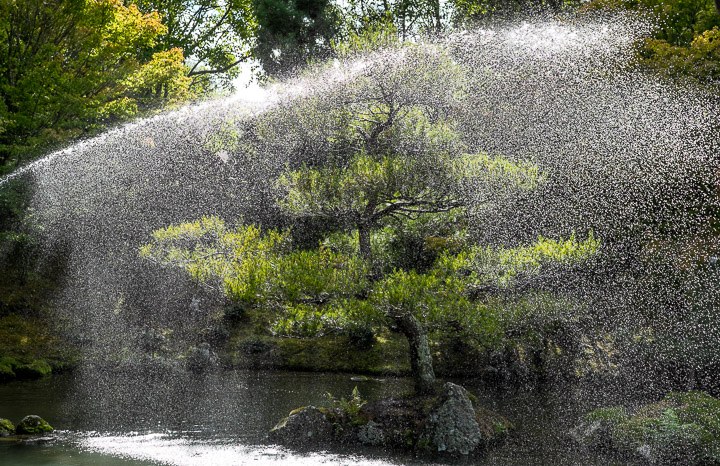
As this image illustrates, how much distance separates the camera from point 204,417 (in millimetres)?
9523

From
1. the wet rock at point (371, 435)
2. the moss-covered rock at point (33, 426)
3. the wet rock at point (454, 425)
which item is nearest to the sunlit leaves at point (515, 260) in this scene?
the wet rock at point (454, 425)

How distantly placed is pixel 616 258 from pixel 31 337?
15767 millimetres

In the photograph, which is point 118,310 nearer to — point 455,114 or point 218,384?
point 218,384

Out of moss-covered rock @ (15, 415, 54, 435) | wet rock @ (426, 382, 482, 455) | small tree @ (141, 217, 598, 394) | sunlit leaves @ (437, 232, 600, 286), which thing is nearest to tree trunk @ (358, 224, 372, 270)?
small tree @ (141, 217, 598, 394)

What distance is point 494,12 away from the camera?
23297 mm

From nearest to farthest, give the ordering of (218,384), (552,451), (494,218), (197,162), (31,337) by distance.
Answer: (552,451)
(218,384)
(494,218)
(31,337)
(197,162)

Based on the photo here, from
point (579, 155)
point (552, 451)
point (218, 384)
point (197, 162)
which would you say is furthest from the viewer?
point (197, 162)

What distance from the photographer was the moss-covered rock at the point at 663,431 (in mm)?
7328

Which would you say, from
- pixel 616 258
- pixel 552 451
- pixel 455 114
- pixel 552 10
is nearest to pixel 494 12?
pixel 552 10

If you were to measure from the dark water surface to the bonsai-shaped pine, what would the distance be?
5.48ft

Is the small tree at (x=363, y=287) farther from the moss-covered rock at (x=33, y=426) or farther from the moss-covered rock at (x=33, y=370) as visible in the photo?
the moss-covered rock at (x=33, y=370)

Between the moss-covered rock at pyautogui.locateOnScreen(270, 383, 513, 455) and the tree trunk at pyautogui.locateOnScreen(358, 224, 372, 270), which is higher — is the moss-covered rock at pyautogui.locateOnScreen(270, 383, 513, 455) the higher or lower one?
the lower one

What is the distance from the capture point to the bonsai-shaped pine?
834 centimetres

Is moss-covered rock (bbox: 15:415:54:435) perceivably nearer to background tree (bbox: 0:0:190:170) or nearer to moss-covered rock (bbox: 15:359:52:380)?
moss-covered rock (bbox: 15:359:52:380)
